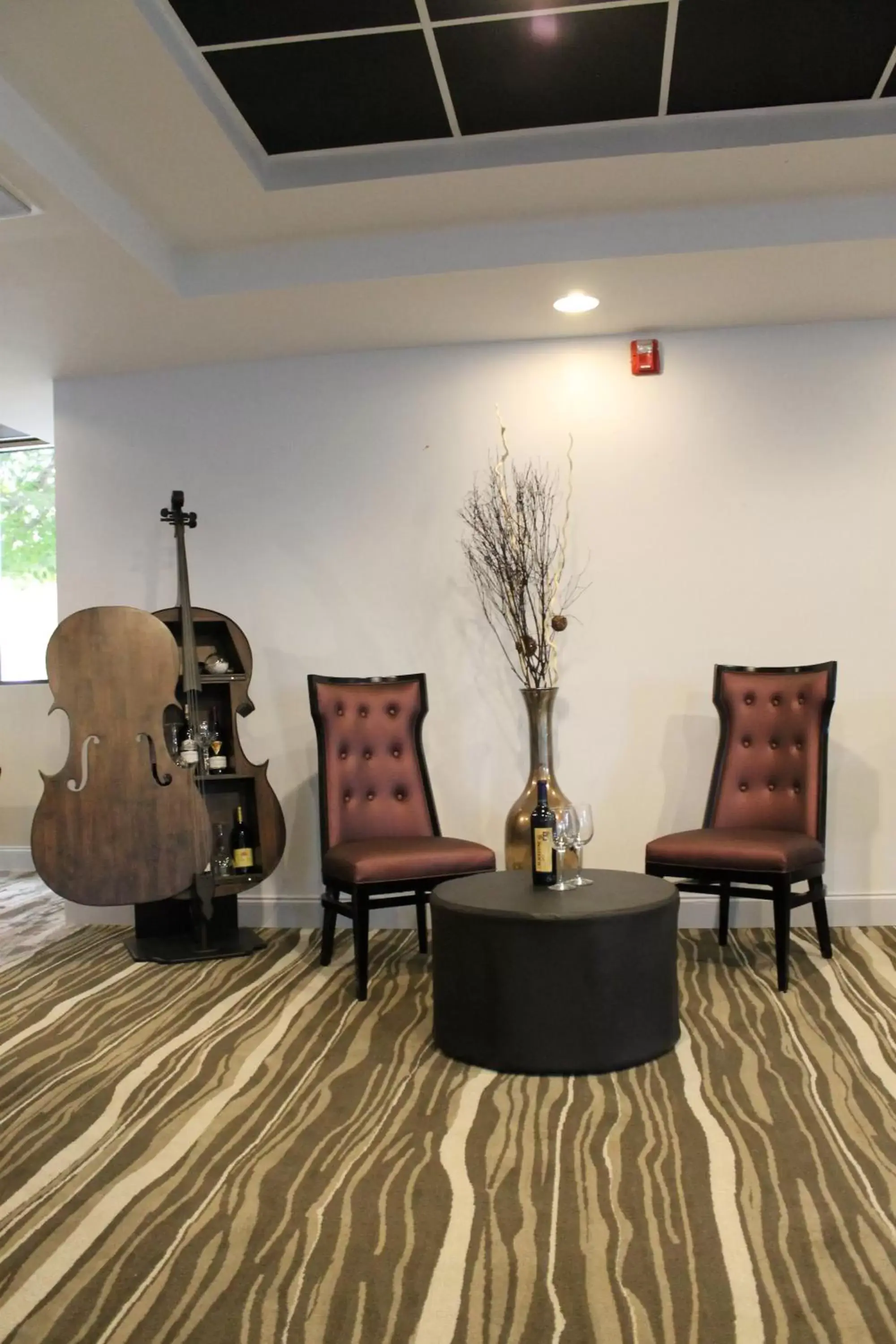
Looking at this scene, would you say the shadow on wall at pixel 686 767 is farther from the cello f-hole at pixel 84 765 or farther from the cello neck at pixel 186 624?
the cello f-hole at pixel 84 765

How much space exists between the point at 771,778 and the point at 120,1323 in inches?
114

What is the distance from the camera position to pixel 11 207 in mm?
3223

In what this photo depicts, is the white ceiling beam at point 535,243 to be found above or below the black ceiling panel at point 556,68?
below

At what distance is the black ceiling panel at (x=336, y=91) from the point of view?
2928 millimetres

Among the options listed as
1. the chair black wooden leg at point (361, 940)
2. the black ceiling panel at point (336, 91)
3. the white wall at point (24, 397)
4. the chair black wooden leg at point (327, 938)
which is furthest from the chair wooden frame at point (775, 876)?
the white wall at point (24, 397)

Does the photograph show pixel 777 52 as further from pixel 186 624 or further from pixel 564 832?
pixel 186 624

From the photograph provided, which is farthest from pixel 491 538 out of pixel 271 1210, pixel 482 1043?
pixel 271 1210

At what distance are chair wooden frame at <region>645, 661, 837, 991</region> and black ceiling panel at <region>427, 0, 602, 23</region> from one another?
7.40ft

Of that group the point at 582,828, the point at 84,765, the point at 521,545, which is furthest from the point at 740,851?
the point at 84,765

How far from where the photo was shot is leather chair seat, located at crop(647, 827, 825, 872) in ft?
11.5

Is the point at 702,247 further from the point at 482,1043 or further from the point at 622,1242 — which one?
the point at 622,1242

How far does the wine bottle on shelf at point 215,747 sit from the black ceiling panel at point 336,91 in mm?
2035

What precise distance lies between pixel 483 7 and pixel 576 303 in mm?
1491

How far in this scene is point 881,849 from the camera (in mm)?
4434
